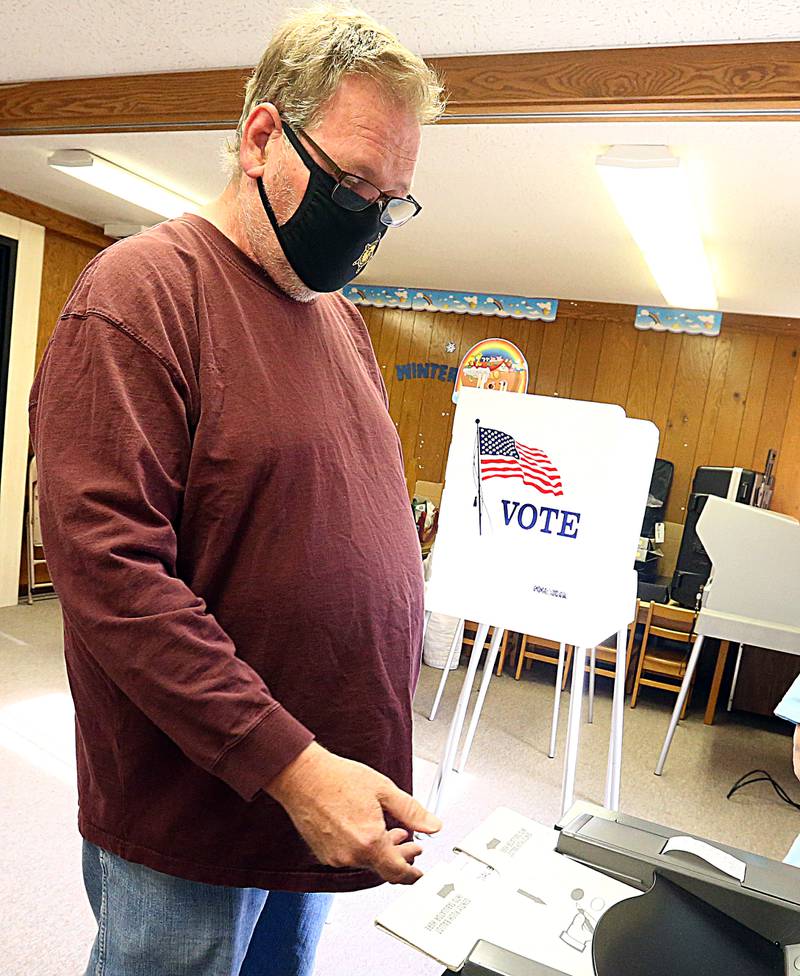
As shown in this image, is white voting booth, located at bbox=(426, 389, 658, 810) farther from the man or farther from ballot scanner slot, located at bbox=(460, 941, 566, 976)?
ballot scanner slot, located at bbox=(460, 941, 566, 976)

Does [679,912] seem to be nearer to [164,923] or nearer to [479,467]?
[164,923]

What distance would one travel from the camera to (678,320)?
5309 millimetres

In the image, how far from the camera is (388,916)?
2.44 feet

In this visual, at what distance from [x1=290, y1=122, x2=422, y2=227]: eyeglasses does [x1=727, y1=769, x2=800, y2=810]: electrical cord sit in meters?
3.35

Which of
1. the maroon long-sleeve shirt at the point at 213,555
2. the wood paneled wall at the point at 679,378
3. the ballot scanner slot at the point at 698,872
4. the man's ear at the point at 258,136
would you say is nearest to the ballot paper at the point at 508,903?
the ballot scanner slot at the point at 698,872

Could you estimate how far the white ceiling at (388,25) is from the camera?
2004 mm

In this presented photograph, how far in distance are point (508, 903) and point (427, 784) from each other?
2651 mm

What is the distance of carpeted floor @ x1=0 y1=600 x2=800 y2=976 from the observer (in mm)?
2209

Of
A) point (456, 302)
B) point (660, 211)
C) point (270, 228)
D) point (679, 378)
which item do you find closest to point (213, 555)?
point (270, 228)

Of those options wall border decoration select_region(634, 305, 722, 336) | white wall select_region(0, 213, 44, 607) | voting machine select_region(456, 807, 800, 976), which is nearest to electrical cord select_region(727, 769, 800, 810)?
wall border decoration select_region(634, 305, 722, 336)

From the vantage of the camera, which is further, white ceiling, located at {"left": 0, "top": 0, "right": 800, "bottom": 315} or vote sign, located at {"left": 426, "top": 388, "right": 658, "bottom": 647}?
vote sign, located at {"left": 426, "top": 388, "right": 658, "bottom": 647}

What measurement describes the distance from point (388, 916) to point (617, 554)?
71.1 inches

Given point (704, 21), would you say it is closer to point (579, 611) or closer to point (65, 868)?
point (579, 611)

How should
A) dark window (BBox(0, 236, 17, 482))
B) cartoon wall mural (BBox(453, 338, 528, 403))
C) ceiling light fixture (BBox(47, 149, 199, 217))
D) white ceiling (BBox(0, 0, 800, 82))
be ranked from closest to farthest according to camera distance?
white ceiling (BBox(0, 0, 800, 82)) < ceiling light fixture (BBox(47, 149, 199, 217)) < cartoon wall mural (BBox(453, 338, 528, 403)) < dark window (BBox(0, 236, 17, 482))
